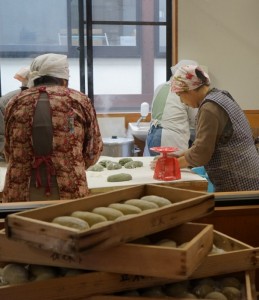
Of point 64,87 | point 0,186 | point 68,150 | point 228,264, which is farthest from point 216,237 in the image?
point 0,186

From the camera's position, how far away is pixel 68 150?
6.96ft

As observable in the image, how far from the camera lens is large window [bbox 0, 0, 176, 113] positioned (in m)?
5.01

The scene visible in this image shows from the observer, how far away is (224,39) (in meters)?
5.14

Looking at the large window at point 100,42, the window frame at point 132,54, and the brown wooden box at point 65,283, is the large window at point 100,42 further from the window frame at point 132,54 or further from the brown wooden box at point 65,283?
the brown wooden box at point 65,283

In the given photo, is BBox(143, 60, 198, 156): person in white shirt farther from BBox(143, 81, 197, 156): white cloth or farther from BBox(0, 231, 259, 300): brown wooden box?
BBox(0, 231, 259, 300): brown wooden box

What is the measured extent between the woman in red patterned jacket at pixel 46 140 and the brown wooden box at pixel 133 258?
85cm

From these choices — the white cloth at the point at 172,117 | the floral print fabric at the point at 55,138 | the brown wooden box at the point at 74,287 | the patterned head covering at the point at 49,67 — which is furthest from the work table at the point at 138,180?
the brown wooden box at the point at 74,287

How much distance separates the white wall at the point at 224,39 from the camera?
506cm

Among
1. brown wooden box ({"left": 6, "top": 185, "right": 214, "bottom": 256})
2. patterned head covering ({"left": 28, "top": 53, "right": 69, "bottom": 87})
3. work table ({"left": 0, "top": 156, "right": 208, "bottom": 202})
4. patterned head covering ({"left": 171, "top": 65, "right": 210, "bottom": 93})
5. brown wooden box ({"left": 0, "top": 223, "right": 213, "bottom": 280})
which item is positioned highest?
patterned head covering ({"left": 28, "top": 53, "right": 69, "bottom": 87})

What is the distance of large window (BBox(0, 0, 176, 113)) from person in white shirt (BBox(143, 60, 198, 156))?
4.64 feet

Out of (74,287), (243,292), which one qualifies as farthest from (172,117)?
(74,287)

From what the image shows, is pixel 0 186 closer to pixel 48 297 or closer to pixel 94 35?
pixel 48 297

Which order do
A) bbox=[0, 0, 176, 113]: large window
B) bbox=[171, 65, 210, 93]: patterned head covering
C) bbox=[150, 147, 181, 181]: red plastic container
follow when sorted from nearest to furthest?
bbox=[171, 65, 210, 93]: patterned head covering
bbox=[150, 147, 181, 181]: red plastic container
bbox=[0, 0, 176, 113]: large window

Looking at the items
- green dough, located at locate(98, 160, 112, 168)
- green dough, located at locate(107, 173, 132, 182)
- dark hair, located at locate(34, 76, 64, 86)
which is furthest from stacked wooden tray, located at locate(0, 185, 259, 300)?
green dough, located at locate(98, 160, 112, 168)
